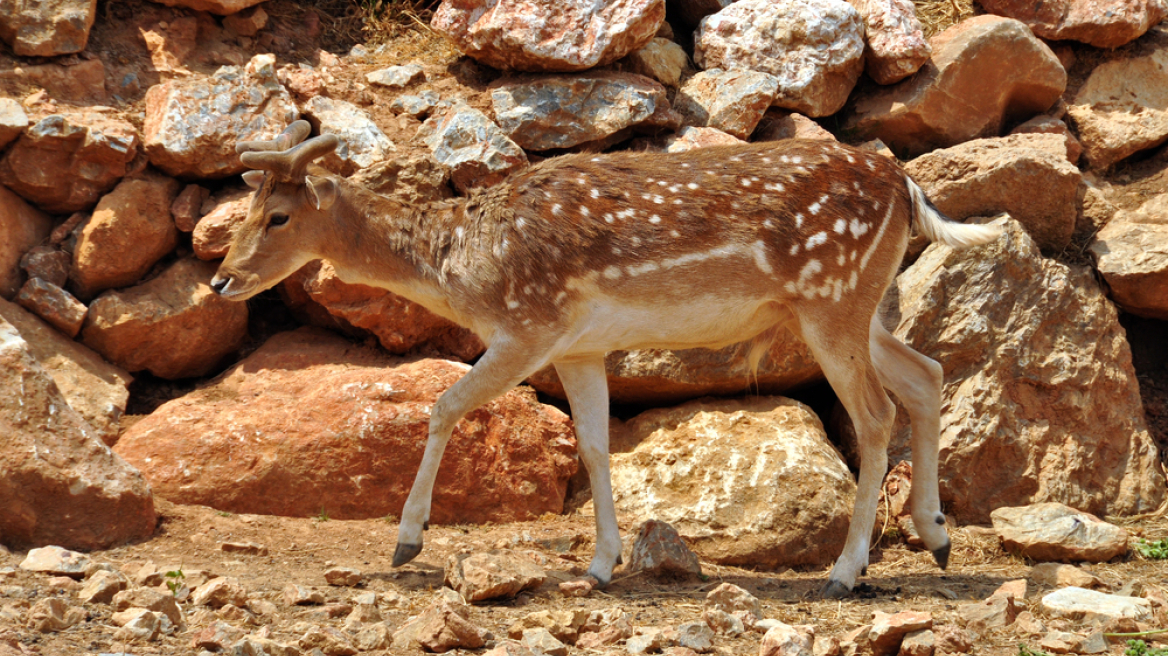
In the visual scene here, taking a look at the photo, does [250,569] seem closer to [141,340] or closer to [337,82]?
[141,340]

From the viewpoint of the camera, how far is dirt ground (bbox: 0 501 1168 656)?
4840mm

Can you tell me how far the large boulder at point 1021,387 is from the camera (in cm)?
792

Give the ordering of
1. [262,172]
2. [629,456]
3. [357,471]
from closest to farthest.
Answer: [262,172]
[357,471]
[629,456]

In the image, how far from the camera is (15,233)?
25.8 ft

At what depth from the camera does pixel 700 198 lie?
21.1ft

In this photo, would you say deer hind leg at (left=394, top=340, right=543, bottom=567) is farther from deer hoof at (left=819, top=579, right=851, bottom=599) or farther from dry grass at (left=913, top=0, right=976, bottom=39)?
dry grass at (left=913, top=0, right=976, bottom=39)

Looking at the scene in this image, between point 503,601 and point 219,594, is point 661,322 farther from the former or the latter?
point 219,594

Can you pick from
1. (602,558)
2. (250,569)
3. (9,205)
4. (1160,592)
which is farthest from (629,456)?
(9,205)

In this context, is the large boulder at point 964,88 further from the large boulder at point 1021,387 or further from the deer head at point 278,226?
the deer head at point 278,226

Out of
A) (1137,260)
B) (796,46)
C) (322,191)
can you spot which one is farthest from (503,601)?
(796,46)

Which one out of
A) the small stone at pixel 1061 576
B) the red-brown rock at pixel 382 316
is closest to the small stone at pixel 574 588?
the small stone at pixel 1061 576

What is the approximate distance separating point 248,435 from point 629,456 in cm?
263

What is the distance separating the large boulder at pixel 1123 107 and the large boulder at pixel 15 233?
8.78m

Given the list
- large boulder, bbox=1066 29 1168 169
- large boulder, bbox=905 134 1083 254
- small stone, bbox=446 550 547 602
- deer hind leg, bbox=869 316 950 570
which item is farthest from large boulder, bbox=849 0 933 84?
small stone, bbox=446 550 547 602
